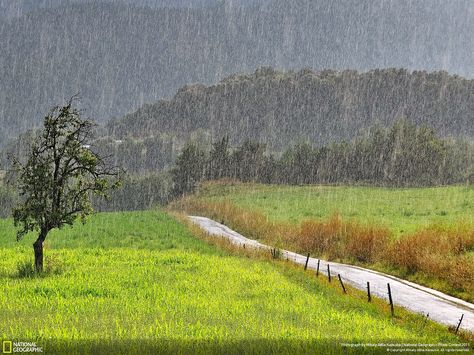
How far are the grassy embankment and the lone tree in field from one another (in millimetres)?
15444

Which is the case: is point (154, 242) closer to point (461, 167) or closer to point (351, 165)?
point (351, 165)

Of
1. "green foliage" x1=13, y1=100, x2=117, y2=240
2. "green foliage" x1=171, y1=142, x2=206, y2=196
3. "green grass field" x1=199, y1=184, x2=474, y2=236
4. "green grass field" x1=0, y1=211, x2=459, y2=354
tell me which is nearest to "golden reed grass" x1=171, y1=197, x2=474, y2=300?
"green grass field" x1=199, y1=184, x2=474, y2=236

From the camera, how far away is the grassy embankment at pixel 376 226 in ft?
84.5

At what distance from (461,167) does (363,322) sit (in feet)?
467

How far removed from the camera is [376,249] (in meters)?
31.3

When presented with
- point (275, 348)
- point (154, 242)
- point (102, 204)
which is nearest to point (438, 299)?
point (275, 348)

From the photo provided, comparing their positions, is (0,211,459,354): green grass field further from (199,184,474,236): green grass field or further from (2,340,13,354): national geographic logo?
(199,184,474,236): green grass field

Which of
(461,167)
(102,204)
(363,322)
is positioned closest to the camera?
(363,322)

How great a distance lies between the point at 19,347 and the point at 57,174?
1359 cm

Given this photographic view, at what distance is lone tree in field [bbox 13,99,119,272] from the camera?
22578mm

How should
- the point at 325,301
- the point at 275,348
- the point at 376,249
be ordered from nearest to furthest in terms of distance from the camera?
the point at 275,348 < the point at 325,301 < the point at 376,249

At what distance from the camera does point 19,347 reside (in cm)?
1080

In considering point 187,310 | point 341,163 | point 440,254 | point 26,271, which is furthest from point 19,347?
point 341,163

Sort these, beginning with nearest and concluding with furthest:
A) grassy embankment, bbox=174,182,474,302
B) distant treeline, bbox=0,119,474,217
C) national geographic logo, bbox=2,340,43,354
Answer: national geographic logo, bbox=2,340,43,354 < grassy embankment, bbox=174,182,474,302 < distant treeline, bbox=0,119,474,217
